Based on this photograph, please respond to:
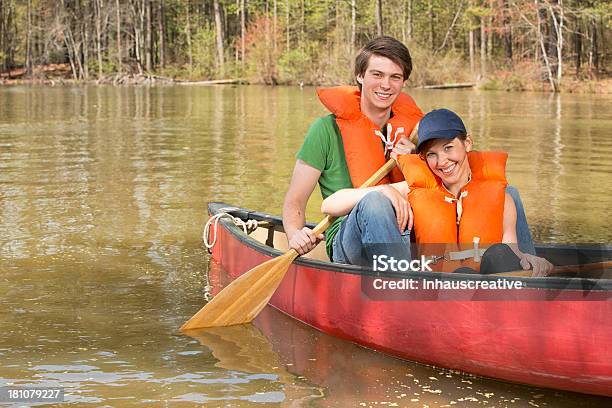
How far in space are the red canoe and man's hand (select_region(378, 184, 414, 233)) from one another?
22 centimetres

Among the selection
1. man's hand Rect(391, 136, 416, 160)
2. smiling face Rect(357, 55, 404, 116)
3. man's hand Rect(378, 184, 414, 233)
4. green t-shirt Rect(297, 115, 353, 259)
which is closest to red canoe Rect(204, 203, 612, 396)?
man's hand Rect(378, 184, 414, 233)

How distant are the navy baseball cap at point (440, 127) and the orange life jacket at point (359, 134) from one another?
46 centimetres

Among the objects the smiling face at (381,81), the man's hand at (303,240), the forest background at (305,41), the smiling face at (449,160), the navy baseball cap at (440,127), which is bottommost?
the man's hand at (303,240)

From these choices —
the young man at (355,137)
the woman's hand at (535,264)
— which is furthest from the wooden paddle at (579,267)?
the young man at (355,137)

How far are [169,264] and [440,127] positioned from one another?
8.50ft

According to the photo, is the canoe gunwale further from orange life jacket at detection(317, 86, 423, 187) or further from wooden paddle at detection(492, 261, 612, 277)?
orange life jacket at detection(317, 86, 423, 187)

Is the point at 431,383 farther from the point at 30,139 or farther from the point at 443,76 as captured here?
the point at 443,76

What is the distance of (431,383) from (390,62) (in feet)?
4.32

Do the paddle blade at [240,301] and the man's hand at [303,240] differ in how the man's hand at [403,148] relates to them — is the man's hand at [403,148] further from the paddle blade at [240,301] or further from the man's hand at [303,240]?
the paddle blade at [240,301]

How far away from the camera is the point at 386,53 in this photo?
4.19 meters

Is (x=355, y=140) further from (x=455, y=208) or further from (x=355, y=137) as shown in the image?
(x=455, y=208)

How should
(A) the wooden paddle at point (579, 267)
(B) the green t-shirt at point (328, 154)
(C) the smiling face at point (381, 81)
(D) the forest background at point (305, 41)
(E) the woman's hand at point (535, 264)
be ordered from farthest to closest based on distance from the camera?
(D) the forest background at point (305, 41) < (B) the green t-shirt at point (328, 154) < (C) the smiling face at point (381, 81) < (A) the wooden paddle at point (579, 267) < (E) the woman's hand at point (535, 264)

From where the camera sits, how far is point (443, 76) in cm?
3312

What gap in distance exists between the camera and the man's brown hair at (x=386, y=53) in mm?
4191
